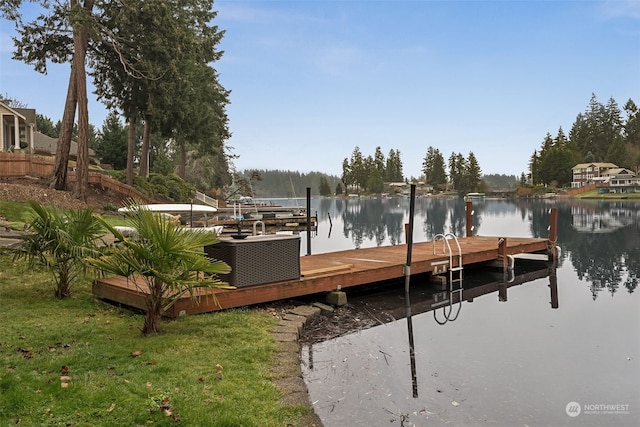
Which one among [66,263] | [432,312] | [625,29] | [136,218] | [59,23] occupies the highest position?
[59,23]

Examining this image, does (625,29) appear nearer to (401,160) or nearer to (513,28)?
(513,28)

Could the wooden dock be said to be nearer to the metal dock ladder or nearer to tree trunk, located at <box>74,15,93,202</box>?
the metal dock ladder

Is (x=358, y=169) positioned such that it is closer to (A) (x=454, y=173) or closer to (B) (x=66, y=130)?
(A) (x=454, y=173)

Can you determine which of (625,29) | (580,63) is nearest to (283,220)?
(580,63)

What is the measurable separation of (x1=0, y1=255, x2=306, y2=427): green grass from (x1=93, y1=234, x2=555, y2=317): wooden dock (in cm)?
24

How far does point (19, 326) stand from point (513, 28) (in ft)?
49.2

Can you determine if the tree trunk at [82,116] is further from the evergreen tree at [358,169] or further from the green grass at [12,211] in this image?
the evergreen tree at [358,169]

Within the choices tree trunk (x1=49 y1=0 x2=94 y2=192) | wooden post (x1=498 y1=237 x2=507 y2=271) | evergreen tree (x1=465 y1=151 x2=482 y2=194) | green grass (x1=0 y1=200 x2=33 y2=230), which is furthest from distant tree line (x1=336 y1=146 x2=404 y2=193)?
green grass (x1=0 y1=200 x2=33 y2=230)

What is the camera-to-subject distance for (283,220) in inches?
1395

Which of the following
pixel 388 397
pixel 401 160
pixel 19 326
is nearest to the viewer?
pixel 388 397

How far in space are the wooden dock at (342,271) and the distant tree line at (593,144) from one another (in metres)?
90.1

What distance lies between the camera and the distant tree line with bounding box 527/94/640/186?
3888 inches

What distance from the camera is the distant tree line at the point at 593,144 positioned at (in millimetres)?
98750

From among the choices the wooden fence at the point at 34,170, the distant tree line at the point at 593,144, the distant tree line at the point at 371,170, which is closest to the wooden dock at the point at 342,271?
the wooden fence at the point at 34,170
